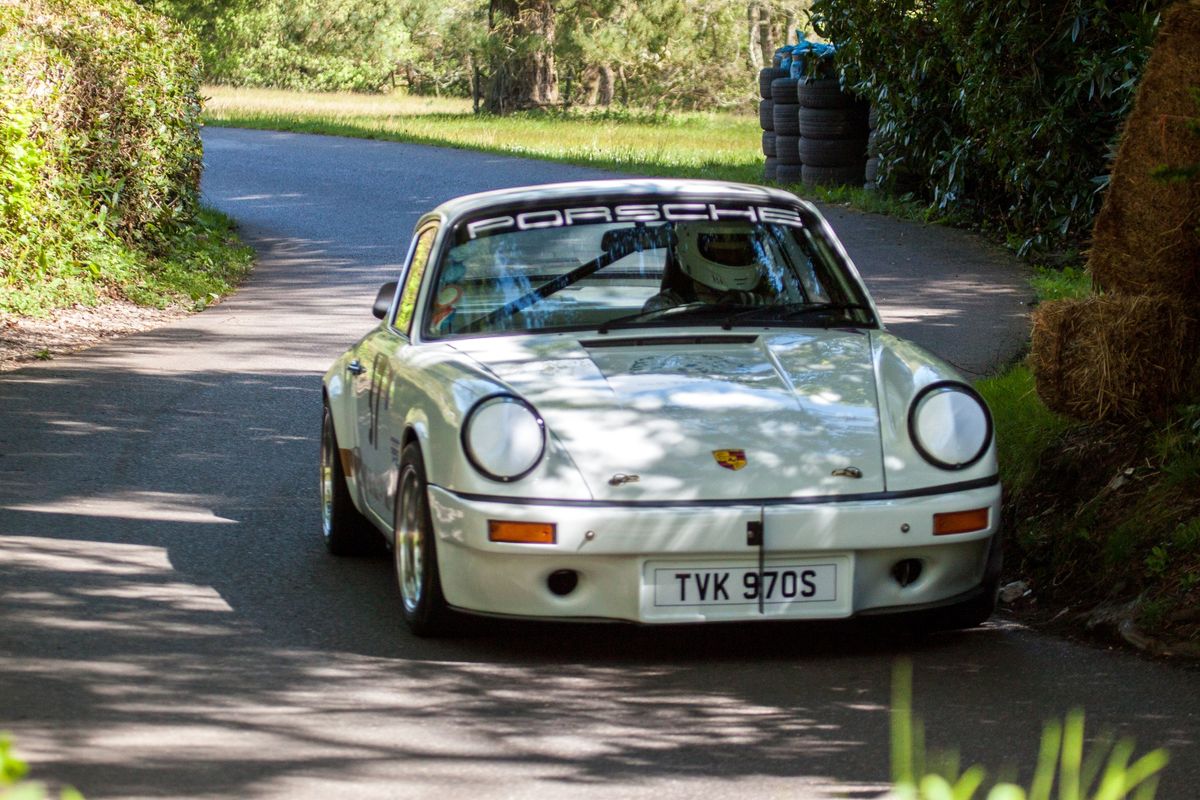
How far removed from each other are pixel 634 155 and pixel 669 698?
85.1 ft

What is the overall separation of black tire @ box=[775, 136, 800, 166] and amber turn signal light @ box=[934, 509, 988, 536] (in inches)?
708

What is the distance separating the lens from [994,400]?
8602 mm

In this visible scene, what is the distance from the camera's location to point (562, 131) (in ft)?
125

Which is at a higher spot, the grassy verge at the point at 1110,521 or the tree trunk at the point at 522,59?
the grassy verge at the point at 1110,521

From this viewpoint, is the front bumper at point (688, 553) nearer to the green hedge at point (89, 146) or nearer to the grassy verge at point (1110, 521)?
the grassy verge at point (1110, 521)

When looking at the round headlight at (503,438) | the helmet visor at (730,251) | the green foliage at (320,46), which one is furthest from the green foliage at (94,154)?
the green foliage at (320,46)

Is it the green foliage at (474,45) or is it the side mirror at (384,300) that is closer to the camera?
the side mirror at (384,300)

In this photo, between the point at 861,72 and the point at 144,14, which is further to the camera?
the point at 861,72

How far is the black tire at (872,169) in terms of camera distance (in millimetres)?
21108

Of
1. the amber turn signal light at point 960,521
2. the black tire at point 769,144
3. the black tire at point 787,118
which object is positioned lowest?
the black tire at point 769,144

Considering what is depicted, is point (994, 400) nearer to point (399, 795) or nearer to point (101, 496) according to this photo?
point (101, 496)

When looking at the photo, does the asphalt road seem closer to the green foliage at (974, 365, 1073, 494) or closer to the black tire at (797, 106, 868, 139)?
the green foliage at (974, 365, 1073, 494)

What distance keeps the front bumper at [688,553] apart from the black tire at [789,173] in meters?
18.2

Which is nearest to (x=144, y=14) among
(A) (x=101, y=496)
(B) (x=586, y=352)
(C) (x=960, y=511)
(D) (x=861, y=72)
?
(D) (x=861, y=72)
